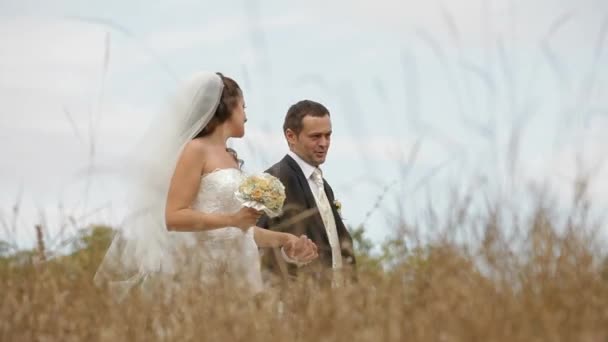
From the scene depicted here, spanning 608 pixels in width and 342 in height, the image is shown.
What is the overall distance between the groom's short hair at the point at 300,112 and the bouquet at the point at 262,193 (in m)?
0.86

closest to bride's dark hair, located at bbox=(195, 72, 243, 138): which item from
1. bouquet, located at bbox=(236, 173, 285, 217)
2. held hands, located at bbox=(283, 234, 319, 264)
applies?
bouquet, located at bbox=(236, 173, 285, 217)

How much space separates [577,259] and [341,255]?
2378mm

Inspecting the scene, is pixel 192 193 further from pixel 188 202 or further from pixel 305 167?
pixel 305 167

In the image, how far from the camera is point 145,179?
6734 millimetres

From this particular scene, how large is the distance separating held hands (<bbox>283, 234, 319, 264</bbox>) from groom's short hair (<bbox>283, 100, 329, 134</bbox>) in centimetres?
111

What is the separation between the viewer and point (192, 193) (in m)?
6.21

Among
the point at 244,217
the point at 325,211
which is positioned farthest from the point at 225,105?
the point at 325,211

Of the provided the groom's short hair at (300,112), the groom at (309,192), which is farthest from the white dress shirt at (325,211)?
the groom's short hair at (300,112)

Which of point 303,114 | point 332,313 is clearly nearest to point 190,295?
point 332,313

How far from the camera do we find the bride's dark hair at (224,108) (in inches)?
256

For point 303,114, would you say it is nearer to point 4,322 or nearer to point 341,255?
point 341,255

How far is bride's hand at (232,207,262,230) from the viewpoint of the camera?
246 inches

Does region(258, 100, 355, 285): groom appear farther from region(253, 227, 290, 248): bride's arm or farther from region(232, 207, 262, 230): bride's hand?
region(232, 207, 262, 230): bride's hand

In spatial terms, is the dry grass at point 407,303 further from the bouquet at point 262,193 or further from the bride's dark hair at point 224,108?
the bride's dark hair at point 224,108
